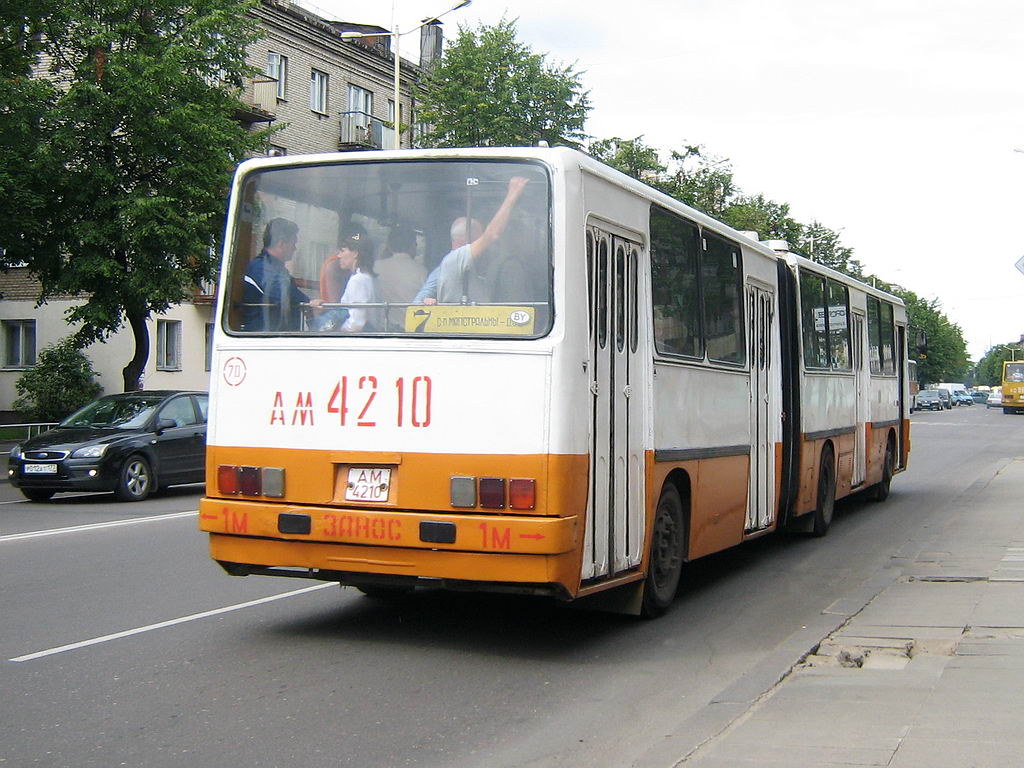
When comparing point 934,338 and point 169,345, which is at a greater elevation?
point 934,338

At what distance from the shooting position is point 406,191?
24.5 feet

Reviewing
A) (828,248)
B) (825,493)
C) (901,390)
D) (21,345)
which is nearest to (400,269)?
(825,493)

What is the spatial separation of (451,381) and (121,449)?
38.7ft

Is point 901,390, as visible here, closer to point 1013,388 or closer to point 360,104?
point 360,104

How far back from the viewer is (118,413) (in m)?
18.6

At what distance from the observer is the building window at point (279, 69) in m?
43.8

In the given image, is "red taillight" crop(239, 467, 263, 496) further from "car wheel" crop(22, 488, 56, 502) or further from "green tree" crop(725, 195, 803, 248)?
"green tree" crop(725, 195, 803, 248)

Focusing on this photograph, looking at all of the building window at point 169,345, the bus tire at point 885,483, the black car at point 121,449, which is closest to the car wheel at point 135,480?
the black car at point 121,449

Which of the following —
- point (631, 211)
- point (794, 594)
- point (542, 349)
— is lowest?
point (794, 594)

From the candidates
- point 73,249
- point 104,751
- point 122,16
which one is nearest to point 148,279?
point 73,249

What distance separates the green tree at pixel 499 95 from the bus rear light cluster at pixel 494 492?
34075mm

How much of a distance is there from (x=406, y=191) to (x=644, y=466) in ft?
7.42

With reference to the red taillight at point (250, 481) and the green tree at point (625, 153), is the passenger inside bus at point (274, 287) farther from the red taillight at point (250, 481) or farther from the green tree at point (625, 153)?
the green tree at point (625, 153)

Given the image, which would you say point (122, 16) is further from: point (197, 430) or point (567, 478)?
point (567, 478)
